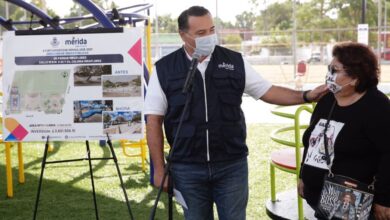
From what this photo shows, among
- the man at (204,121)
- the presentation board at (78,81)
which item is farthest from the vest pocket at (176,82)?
the presentation board at (78,81)

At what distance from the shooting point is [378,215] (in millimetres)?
2891

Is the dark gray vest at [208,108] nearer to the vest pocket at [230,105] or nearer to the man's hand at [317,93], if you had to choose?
the vest pocket at [230,105]

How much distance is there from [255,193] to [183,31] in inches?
136

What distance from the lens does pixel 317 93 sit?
3205mm

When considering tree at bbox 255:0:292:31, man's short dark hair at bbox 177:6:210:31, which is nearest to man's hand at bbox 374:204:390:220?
man's short dark hair at bbox 177:6:210:31

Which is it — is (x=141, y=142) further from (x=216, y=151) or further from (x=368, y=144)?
(x=368, y=144)

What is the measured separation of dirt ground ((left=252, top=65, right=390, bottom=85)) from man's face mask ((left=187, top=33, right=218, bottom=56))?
17.9 meters

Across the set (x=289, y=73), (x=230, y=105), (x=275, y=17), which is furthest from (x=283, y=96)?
(x=275, y=17)

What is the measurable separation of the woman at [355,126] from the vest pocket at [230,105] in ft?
1.46

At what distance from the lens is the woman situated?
111 inches

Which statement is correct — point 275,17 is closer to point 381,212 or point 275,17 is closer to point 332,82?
point 332,82

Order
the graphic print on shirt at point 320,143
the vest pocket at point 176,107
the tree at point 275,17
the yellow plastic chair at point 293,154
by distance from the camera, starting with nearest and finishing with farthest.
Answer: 1. the graphic print on shirt at point 320,143
2. the vest pocket at point 176,107
3. the yellow plastic chair at point 293,154
4. the tree at point 275,17

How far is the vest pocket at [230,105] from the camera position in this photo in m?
3.12

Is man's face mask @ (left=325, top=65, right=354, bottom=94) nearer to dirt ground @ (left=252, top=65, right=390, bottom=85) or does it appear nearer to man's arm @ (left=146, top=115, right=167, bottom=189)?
man's arm @ (left=146, top=115, right=167, bottom=189)
